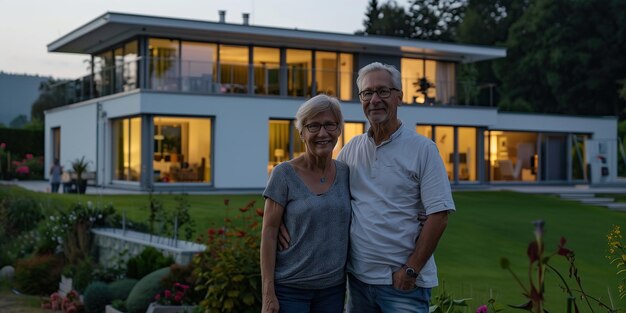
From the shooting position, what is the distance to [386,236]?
134 inches

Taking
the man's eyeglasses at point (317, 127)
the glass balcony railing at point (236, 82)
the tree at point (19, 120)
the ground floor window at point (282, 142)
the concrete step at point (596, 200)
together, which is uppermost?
the tree at point (19, 120)

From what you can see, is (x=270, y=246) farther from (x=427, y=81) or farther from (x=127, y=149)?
(x=427, y=81)

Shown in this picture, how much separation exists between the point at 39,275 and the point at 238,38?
16.4 meters

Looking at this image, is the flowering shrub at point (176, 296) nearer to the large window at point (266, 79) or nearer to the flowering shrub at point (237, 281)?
the flowering shrub at point (237, 281)

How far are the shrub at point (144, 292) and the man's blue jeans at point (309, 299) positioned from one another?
4.45 meters

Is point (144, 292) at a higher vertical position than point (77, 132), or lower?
lower

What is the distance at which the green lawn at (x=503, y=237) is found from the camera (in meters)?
8.08

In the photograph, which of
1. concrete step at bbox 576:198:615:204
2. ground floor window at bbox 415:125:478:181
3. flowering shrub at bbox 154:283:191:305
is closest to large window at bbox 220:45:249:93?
ground floor window at bbox 415:125:478:181

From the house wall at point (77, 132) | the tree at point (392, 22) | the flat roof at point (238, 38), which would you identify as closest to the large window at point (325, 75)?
the flat roof at point (238, 38)

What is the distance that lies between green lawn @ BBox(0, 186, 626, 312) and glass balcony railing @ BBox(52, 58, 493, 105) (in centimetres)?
527

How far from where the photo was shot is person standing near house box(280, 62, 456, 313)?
3.38 m

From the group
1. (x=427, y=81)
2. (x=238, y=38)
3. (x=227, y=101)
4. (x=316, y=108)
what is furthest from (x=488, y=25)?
(x=316, y=108)

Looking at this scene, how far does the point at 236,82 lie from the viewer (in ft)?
83.2

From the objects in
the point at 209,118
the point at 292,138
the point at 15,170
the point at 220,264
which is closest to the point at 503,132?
the point at 292,138
